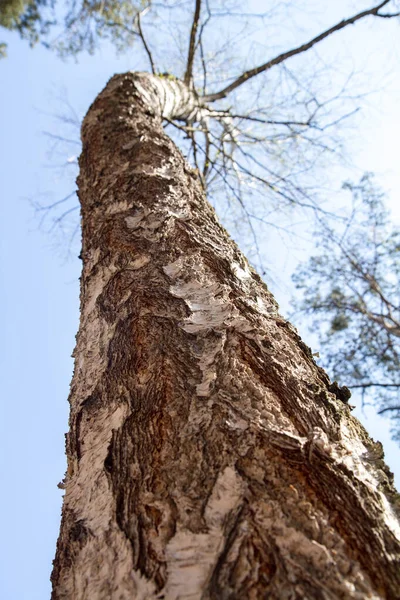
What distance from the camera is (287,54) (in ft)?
12.9

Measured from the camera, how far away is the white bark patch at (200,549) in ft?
1.89

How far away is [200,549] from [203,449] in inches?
6.3

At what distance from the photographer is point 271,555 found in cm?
58

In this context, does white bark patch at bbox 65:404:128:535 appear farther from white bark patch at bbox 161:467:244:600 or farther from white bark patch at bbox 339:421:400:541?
white bark patch at bbox 339:421:400:541

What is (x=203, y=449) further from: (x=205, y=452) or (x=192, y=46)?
(x=192, y=46)

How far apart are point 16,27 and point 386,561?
8.07m

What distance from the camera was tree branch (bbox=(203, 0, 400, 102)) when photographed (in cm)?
366

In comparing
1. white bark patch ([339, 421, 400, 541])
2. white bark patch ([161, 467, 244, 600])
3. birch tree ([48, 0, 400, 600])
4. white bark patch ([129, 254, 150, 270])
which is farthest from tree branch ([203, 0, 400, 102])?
white bark patch ([161, 467, 244, 600])

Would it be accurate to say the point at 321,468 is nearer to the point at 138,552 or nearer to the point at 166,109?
the point at 138,552

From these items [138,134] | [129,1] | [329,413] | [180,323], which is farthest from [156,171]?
[129,1]

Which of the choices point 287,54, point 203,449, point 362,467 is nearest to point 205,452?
point 203,449

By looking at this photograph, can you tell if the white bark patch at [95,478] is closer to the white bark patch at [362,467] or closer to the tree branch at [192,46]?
the white bark patch at [362,467]

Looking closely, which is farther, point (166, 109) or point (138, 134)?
point (166, 109)

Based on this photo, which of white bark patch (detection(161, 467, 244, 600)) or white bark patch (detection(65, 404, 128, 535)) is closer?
white bark patch (detection(161, 467, 244, 600))
